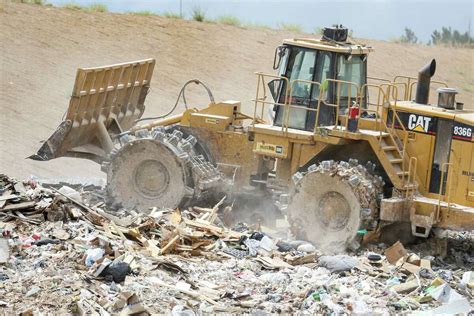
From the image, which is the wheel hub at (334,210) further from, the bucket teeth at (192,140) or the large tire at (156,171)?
the bucket teeth at (192,140)

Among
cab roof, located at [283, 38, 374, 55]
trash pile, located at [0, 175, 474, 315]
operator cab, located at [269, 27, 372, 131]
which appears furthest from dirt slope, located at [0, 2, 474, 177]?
trash pile, located at [0, 175, 474, 315]

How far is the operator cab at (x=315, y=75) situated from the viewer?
56.9 feet

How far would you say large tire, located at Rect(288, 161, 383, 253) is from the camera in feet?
53.0

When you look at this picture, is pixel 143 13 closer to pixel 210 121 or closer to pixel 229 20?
pixel 229 20

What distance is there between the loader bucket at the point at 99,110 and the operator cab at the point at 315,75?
2.79m

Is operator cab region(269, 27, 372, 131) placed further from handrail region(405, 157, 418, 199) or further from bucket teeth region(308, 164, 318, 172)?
handrail region(405, 157, 418, 199)

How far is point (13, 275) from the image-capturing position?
43.3ft

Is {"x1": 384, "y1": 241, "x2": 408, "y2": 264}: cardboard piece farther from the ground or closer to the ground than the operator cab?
closer to the ground

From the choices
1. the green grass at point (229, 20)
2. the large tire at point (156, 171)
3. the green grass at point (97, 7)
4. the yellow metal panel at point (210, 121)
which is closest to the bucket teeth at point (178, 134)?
the large tire at point (156, 171)

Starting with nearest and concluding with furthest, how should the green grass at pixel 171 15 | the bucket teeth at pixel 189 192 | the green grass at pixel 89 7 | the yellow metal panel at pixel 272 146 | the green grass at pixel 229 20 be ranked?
1. the yellow metal panel at pixel 272 146
2. the bucket teeth at pixel 189 192
3. the green grass at pixel 89 7
4. the green grass at pixel 171 15
5. the green grass at pixel 229 20

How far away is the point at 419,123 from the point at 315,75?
71.5 inches

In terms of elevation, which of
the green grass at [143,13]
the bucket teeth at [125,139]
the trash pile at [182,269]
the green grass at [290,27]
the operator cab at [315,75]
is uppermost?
the operator cab at [315,75]

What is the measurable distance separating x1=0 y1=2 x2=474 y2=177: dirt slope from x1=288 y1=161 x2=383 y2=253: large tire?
7.21m

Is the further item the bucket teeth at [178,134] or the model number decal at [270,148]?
the bucket teeth at [178,134]
